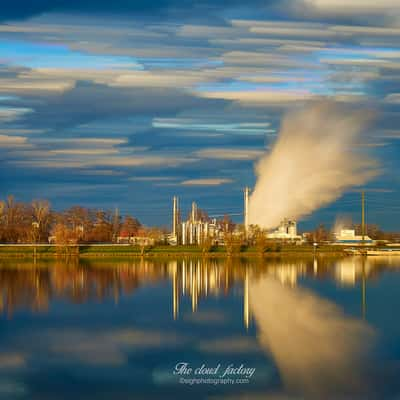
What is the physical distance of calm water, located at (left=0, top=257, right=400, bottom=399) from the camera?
9.68 meters

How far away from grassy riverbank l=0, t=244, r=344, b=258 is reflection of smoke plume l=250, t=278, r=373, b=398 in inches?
906

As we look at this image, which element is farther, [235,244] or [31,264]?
[235,244]

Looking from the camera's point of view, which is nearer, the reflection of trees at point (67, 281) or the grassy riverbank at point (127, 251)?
the reflection of trees at point (67, 281)

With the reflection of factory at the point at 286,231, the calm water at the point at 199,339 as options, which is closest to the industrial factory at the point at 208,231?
the reflection of factory at the point at 286,231

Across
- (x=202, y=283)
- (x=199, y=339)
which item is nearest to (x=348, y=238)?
(x=202, y=283)

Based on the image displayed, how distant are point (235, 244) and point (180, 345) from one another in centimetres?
3070

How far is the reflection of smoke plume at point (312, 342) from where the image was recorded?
32.1 ft

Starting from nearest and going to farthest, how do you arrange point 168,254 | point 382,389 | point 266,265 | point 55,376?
point 382,389 < point 55,376 < point 266,265 < point 168,254

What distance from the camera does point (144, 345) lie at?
41.2 ft

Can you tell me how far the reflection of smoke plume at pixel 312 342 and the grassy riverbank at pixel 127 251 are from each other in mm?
23001

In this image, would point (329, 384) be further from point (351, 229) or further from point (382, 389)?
point (351, 229)

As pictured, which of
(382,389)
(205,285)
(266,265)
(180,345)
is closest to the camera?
(382,389)

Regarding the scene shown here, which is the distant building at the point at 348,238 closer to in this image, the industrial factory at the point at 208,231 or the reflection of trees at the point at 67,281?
the industrial factory at the point at 208,231

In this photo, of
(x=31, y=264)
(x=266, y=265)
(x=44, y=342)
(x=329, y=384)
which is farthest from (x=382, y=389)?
(x=31, y=264)
